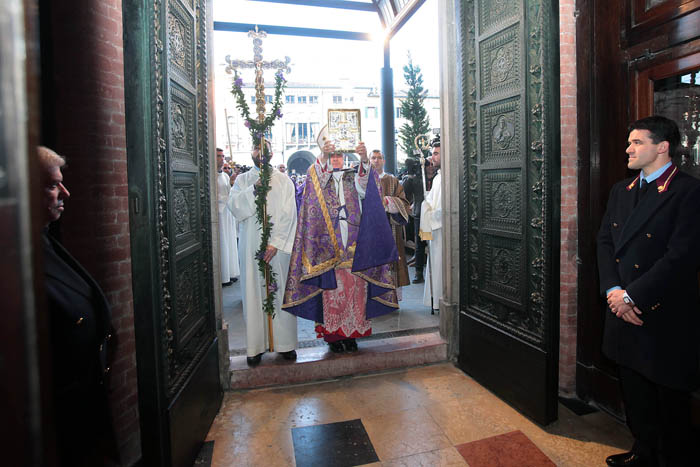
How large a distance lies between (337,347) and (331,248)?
3.19 feet

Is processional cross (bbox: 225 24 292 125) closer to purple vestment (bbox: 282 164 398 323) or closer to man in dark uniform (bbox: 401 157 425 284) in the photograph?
purple vestment (bbox: 282 164 398 323)

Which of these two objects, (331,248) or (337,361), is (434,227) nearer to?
(331,248)

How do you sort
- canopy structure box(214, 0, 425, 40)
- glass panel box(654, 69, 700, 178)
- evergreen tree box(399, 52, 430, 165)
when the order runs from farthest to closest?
evergreen tree box(399, 52, 430, 165) < canopy structure box(214, 0, 425, 40) < glass panel box(654, 69, 700, 178)

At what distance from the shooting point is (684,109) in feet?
9.21

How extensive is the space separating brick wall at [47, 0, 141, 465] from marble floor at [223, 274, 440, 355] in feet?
5.75

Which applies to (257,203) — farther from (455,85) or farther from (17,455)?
(17,455)

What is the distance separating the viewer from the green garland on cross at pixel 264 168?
380cm

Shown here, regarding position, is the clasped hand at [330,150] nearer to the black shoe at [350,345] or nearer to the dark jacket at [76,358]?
the black shoe at [350,345]

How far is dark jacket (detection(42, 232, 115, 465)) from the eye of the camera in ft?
4.90

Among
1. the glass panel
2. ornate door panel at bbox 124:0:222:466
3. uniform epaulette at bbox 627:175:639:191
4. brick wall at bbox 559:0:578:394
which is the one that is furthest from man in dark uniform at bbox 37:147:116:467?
the glass panel

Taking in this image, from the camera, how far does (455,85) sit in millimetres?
3963

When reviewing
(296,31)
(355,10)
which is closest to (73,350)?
(296,31)

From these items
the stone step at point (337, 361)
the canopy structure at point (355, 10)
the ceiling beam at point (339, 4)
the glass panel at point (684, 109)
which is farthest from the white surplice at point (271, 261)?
the ceiling beam at point (339, 4)

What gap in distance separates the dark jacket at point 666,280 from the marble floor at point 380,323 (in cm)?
270
